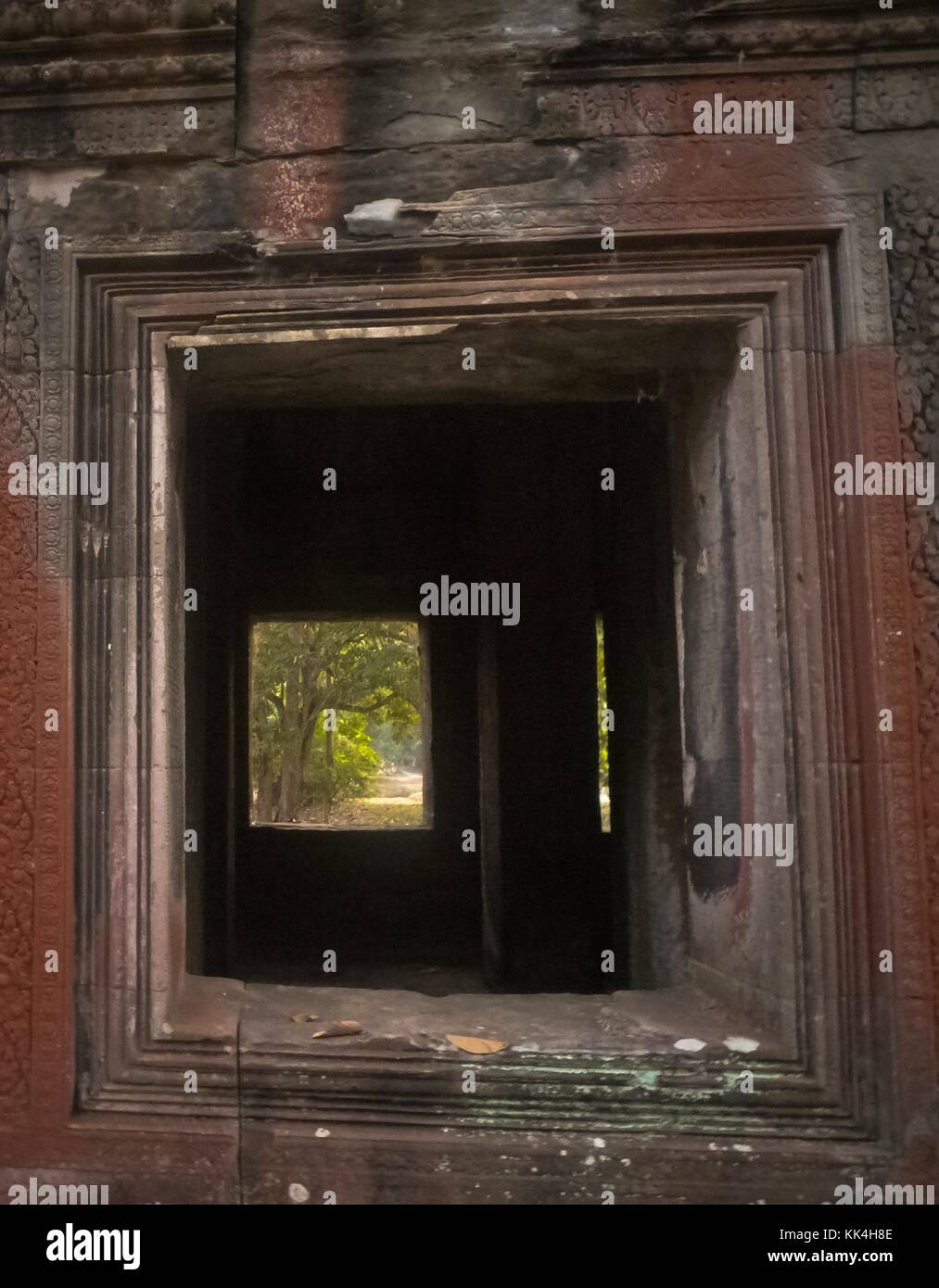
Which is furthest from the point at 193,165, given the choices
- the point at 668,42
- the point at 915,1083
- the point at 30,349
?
the point at 915,1083

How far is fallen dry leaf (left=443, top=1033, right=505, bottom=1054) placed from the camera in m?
2.55

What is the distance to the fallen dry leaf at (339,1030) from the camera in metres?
2.62

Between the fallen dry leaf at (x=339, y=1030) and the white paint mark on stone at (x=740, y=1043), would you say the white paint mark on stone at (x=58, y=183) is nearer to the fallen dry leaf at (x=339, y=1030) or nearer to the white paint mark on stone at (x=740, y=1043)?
the fallen dry leaf at (x=339, y=1030)

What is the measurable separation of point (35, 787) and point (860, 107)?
3.05m

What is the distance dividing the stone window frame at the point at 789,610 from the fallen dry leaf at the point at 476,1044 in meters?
0.05

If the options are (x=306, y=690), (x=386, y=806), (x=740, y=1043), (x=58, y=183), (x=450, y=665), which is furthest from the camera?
(x=386, y=806)

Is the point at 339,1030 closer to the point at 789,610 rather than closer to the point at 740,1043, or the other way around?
the point at 740,1043

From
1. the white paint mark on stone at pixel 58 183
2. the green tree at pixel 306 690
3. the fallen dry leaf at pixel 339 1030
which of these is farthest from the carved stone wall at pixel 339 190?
the green tree at pixel 306 690

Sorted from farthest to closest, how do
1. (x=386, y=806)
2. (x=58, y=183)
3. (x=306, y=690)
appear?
(x=386, y=806) < (x=306, y=690) < (x=58, y=183)

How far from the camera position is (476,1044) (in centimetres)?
257

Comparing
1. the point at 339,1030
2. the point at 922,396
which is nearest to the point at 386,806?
the point at 339,1030

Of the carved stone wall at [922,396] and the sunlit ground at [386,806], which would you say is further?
the sunlit ground at [386,806]

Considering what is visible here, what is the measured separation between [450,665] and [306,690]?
568 centimetres

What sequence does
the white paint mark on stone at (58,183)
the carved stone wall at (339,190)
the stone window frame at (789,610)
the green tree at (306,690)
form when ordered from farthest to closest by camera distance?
1. the green tree at (306,690)
2. the white paint mark on stone at (58,183)
3. the carved stone wall at (339,190)
4. the stone window frame at (789,610)
